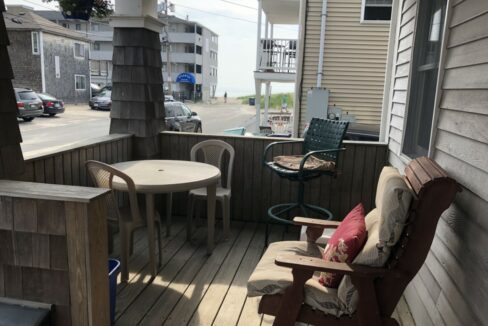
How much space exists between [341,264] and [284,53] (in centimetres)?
870

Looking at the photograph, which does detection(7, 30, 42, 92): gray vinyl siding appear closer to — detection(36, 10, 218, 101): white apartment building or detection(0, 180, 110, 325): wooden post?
detection(36, 10, 218, 101): white apartment building

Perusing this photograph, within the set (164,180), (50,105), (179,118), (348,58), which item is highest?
(348,58)

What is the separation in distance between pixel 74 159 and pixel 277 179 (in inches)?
71.8

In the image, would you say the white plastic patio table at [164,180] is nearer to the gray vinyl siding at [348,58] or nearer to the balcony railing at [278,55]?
the gray vinyl siding at [348,58]

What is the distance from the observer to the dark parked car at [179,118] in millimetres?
9445

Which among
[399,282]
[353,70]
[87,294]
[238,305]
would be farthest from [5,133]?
[353,70]

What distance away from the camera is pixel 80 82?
906 inches

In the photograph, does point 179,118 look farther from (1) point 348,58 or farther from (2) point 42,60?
(2) point 42,60

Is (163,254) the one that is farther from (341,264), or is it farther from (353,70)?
(353,70)

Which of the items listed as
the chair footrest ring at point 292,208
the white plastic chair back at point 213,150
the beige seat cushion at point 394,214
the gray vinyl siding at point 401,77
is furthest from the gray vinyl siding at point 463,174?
the white plastic chair back at point 213,150

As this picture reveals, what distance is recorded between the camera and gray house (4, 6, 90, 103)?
716 inches

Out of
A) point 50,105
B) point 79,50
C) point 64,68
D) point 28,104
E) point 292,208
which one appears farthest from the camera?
point 79,50

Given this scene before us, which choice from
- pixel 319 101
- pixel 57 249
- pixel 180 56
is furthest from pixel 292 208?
pixel 180 56

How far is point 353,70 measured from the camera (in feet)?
25.1
